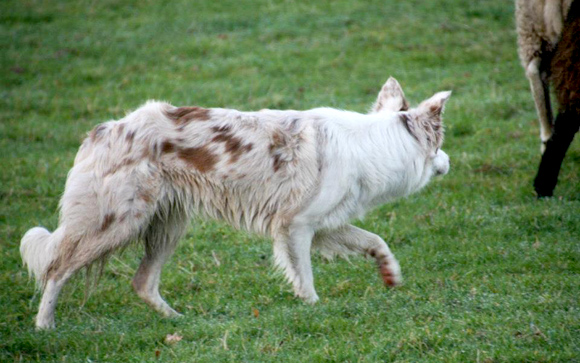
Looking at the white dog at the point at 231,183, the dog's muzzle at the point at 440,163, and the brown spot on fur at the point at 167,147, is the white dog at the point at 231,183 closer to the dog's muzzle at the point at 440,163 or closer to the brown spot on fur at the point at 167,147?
the brown spot on fur at the point at 167,147

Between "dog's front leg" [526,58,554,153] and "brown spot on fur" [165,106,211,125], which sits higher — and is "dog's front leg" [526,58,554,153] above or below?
below

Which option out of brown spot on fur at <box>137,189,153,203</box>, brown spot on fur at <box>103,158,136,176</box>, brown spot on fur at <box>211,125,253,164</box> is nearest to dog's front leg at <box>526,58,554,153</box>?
brown spot on fur at <box>211,125,253,164</box>

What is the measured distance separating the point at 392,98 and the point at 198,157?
6.12ft

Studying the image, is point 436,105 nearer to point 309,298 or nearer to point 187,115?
point 309,298

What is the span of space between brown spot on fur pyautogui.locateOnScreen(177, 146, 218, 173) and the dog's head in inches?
64.9

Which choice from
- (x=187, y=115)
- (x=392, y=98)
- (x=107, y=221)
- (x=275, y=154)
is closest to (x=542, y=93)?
(x=392, y=98)

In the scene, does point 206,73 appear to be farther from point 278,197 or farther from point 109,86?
point 278,197

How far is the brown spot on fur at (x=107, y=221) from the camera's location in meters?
5.95

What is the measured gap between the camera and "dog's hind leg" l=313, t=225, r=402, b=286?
6.51 metres

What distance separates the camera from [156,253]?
6.59 meters

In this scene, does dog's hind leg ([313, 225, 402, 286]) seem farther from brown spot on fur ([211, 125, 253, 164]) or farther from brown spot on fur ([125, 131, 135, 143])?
brown spot on fur ([125, 131, 135, 143])

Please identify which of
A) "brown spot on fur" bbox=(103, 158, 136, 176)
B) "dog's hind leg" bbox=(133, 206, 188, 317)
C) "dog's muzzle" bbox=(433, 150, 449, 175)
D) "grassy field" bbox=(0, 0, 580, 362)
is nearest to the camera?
"grassy field" bbox=(0, 0, 580, 362)

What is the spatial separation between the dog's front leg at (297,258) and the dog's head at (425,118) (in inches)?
49.0

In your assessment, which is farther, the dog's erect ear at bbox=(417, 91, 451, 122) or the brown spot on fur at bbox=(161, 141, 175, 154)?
the dog's erect ear at bbox=(417, 91, 451, 122)
